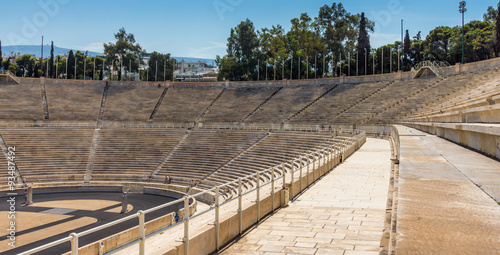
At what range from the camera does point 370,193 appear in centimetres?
1152

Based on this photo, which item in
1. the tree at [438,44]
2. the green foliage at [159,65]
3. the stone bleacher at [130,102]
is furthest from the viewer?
the green foliage at [159,65]

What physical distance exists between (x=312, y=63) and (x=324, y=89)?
804 inches

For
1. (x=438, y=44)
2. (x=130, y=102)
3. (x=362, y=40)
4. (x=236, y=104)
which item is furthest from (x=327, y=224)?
(x=438, y=44)

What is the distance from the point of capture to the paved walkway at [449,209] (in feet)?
10.0

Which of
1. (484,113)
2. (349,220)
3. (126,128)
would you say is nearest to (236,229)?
(349,220)

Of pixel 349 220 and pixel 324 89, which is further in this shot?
pixel 324 89

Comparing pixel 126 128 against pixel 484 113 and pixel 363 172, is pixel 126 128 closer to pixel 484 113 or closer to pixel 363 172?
pixel 363 172

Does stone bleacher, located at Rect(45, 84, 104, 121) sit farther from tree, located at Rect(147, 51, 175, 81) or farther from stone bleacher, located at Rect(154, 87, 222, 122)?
tree, located at Rect(147, 51, 175, 81)

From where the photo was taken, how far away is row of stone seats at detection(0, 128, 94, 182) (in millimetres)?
33219

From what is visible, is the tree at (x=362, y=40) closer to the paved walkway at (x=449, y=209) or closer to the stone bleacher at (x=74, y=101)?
the stone bleacher at (x=74, y=101)

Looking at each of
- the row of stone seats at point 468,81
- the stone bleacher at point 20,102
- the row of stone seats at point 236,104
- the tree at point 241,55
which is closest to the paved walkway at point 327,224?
the row of stone seats at point 468,81

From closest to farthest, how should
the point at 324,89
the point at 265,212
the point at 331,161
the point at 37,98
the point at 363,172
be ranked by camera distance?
the point at 265,212 → the point at 363,172 → the point at 331,161 → the point at 37,98 → the point at 324,89

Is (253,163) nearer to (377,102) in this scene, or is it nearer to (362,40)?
(377,102)

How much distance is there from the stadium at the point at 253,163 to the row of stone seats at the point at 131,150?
17 cm
